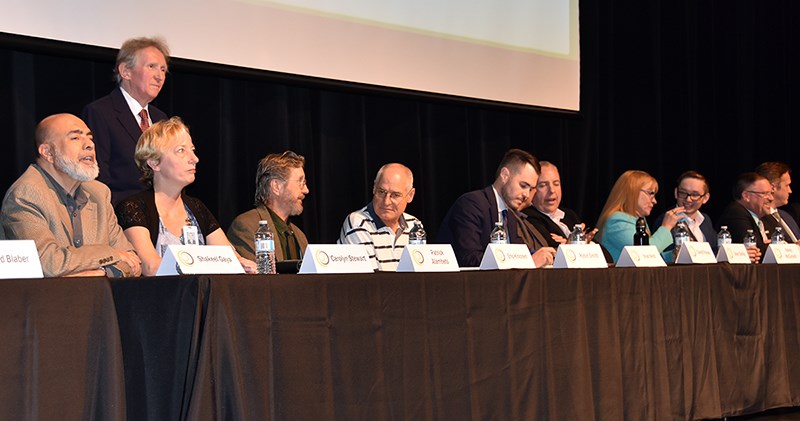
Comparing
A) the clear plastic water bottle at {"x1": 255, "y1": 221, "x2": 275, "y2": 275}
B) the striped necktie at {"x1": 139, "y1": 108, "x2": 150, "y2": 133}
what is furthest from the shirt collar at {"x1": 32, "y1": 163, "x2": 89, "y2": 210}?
the striped necktie at {"x1": 139, "y1": 108, "x2": 150, "y2": 133}

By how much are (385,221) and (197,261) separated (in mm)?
1841

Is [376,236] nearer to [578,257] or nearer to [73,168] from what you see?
[578,257]

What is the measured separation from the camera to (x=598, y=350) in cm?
288

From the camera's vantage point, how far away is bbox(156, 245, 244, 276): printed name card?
6.54ft

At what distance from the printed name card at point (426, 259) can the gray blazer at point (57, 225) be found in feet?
2.31

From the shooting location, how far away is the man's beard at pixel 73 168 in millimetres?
2463

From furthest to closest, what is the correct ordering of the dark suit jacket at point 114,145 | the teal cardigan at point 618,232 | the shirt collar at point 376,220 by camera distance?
the teal cardigan at point 618,232, the shirt collar at point 376,220, the dark suit jacket at point 114,145

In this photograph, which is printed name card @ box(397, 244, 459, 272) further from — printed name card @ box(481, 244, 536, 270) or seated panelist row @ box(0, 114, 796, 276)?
seated panelist row @ box(0, 114, 796, 276)

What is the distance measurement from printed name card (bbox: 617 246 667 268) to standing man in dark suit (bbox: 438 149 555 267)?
482 mm

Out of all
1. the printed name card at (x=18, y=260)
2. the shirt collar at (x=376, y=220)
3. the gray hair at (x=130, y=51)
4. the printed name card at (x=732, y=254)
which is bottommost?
the printed name card at (x=732, y=254)

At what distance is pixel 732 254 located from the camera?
368 centimetres

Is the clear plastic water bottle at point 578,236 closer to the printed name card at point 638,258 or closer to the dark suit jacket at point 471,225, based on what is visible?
the printed name card at point 638,258

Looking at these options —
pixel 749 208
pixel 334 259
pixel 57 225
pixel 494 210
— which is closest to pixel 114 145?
pixel 57 225

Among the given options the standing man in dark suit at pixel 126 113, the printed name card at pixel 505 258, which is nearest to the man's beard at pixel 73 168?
the standing man in dark suit at pixel 126 113
